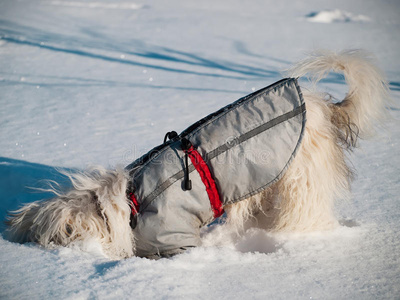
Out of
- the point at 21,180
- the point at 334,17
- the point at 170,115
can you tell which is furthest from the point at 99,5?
the point at 21,180

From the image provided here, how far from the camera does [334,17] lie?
7.66 meters

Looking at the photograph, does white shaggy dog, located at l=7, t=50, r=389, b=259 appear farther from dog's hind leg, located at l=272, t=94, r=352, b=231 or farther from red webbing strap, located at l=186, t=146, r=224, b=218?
red webbing strap, located at l=186, t=146, r=224, b=218

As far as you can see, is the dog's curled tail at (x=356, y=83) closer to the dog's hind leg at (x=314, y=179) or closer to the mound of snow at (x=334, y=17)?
the dog's hind leg at (x=314, y=179)

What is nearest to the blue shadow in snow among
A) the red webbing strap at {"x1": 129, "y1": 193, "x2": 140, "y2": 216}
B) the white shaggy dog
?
the white shaggy dog

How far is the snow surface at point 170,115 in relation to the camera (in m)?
1.59

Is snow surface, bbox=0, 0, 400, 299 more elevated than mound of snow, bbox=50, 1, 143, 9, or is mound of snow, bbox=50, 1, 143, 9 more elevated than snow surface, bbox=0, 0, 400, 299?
mound of snow, bbox=50, 1, 143, 9

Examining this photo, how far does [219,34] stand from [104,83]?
117 inches

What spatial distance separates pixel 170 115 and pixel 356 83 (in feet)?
7.30

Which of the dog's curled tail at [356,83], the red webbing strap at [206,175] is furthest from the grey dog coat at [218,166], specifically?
the dog's curled tail at [356,83]

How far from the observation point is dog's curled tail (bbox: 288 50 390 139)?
6.34 ft

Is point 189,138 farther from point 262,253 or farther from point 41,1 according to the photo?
point 41,1

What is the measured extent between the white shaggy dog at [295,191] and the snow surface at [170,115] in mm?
98

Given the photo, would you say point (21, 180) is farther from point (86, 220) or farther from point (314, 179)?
point (314, 179)

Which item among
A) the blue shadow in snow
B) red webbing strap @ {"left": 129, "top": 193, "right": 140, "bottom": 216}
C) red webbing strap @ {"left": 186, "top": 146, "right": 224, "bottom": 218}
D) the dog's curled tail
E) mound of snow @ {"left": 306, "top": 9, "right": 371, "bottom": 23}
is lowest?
the blue shadow in snow
